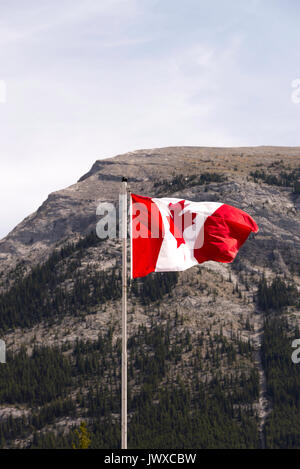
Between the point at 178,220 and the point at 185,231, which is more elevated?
the point at 178,220

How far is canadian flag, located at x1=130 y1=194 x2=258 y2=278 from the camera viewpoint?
4828 cm

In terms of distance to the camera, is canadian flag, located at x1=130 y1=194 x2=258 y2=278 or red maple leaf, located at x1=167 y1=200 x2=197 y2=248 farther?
red maple leaf, located at x1=167 y1=200 x2=197 y2=248

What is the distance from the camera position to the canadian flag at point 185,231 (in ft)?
158

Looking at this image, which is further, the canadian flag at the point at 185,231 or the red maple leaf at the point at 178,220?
the red maple leaf at the point at 178,220

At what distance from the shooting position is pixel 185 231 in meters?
49.5

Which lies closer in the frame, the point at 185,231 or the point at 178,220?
the point at 185,231

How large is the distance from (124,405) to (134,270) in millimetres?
8382
